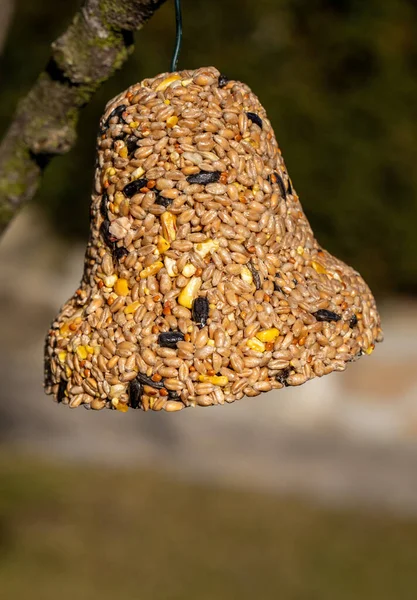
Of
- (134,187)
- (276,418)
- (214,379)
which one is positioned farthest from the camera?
(276,418)

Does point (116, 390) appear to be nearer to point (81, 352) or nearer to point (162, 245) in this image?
point (81, 352)

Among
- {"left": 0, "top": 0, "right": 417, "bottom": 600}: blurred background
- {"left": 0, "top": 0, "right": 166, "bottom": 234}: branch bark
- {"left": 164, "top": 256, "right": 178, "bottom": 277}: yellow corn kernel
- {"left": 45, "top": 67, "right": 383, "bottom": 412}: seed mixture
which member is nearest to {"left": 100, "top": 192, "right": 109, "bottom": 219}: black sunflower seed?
{"left": 45, "top": 67, "right": 383, "bottom": 412}: seed mixture

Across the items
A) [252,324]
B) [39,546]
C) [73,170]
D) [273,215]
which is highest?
[273,215]

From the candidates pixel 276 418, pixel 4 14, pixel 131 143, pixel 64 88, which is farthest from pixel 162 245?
pixel 276 418

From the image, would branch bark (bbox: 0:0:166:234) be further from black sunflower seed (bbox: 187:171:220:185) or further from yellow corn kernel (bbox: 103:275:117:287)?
yellow corn kernel (bbox: 103:275:117:287)

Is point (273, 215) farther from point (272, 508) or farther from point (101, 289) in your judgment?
point (272, 508)

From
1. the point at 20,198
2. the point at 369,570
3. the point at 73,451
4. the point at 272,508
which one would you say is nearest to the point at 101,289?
the point at 20,198
